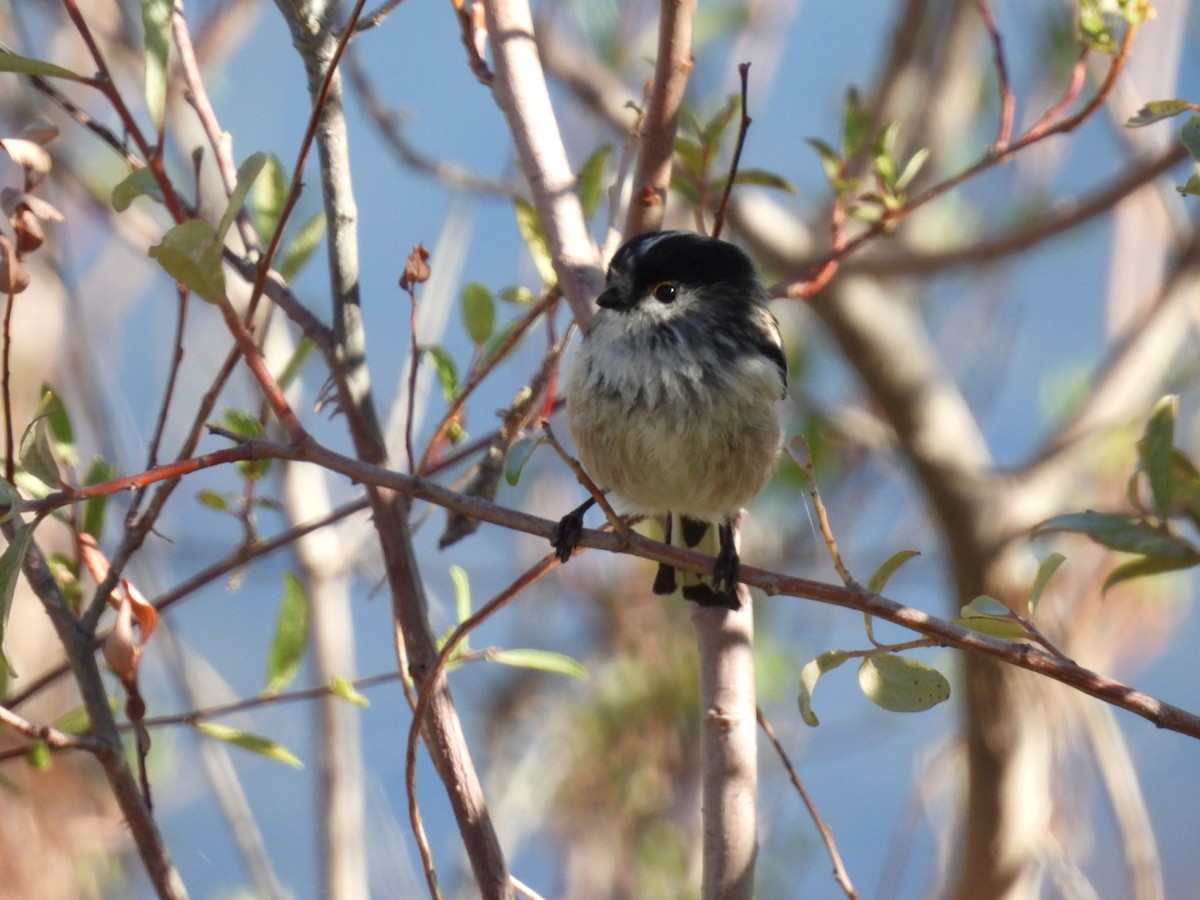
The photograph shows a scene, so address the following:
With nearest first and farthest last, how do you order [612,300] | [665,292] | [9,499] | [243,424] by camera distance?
[9,499], [243,424], [612,300], [665,292]

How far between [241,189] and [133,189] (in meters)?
0.26

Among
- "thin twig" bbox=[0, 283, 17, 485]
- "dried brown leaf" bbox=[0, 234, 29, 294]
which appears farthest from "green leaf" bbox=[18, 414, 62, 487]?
"dried brown leaf" bbox=[0, 234, 29, 294]

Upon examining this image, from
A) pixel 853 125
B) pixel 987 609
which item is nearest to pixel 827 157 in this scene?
pixel 853 125

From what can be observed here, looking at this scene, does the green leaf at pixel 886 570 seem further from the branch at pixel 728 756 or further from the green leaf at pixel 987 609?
the branch at pixel 728 756

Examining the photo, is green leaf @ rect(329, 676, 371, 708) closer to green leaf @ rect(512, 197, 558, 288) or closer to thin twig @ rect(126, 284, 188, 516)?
thin twig @ rect(126, 284, 188, 516)

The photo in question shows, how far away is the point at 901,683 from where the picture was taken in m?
1.56

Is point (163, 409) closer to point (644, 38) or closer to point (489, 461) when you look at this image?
point (489, 461)

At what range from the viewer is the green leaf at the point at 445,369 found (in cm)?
210

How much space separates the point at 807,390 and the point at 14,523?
323 cm

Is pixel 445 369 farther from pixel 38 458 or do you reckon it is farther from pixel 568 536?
pixel 38 458

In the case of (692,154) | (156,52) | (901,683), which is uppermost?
(692,154)

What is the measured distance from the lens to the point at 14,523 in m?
1.62

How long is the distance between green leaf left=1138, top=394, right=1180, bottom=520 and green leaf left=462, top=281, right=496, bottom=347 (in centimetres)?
108

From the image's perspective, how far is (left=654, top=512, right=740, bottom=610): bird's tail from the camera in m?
2.02
